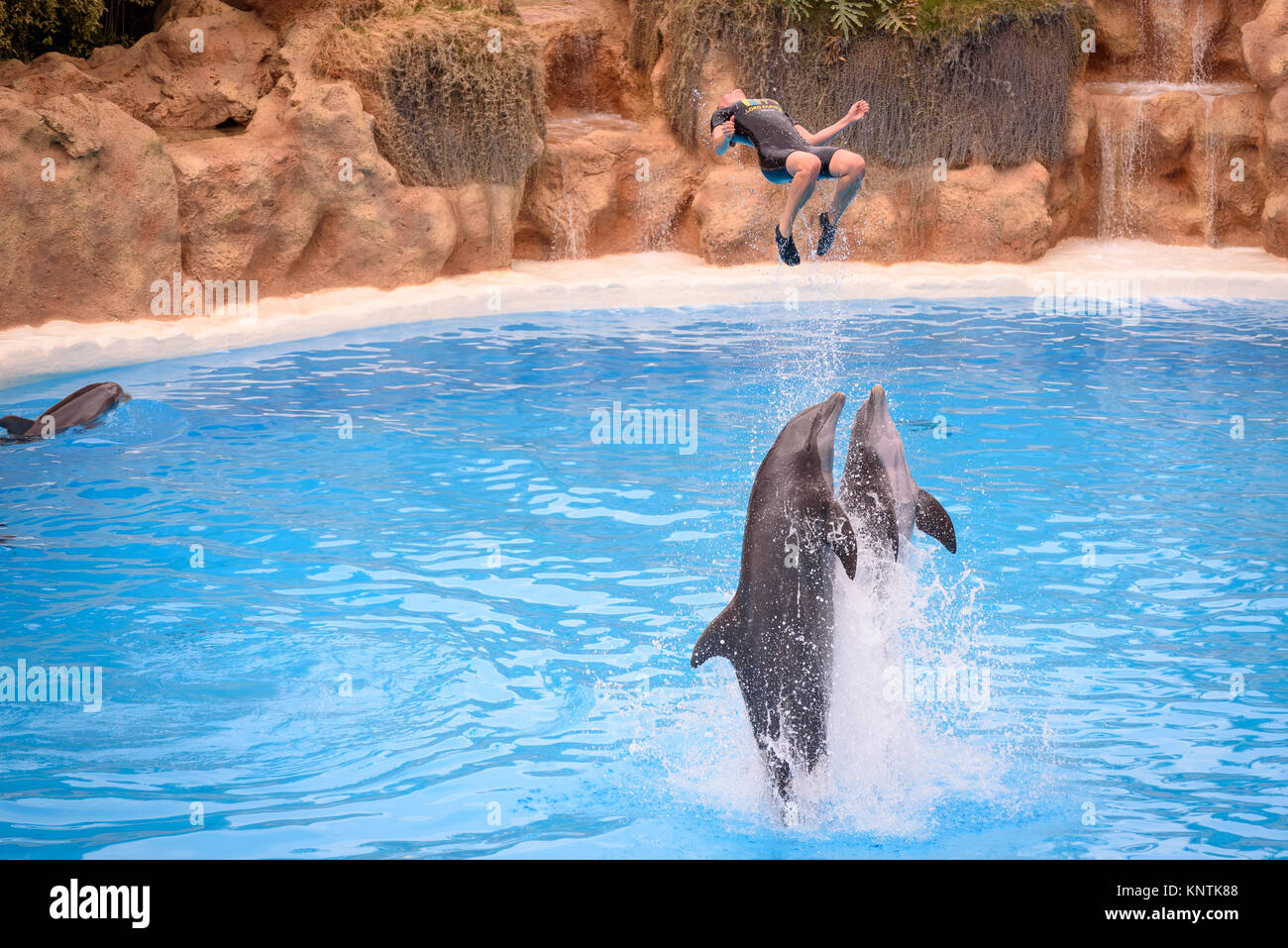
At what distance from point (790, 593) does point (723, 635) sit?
22cm

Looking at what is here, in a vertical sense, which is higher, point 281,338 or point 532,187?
point 532,187

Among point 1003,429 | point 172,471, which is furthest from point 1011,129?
point 172,471

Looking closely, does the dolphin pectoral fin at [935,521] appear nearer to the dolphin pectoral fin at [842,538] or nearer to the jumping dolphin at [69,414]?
the dolphin pectoral fin at [842,538]

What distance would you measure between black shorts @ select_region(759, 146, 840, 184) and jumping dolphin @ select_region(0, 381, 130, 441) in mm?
4700

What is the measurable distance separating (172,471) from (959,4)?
10600 millimetres

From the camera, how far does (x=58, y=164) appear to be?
1024cm

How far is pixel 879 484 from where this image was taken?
4.00 metres

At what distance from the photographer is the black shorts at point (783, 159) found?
344 inches

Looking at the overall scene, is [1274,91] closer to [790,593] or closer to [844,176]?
[844,176]

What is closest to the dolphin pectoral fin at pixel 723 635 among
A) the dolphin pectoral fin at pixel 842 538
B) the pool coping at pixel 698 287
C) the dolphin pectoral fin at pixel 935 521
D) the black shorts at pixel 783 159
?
the dolphin pectoral fin at pixel 842 538

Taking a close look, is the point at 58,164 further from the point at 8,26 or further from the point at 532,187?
the point at 532,187

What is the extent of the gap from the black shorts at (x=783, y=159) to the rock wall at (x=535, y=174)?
15.8ft

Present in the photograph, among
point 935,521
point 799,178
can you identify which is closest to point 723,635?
point 935,521
